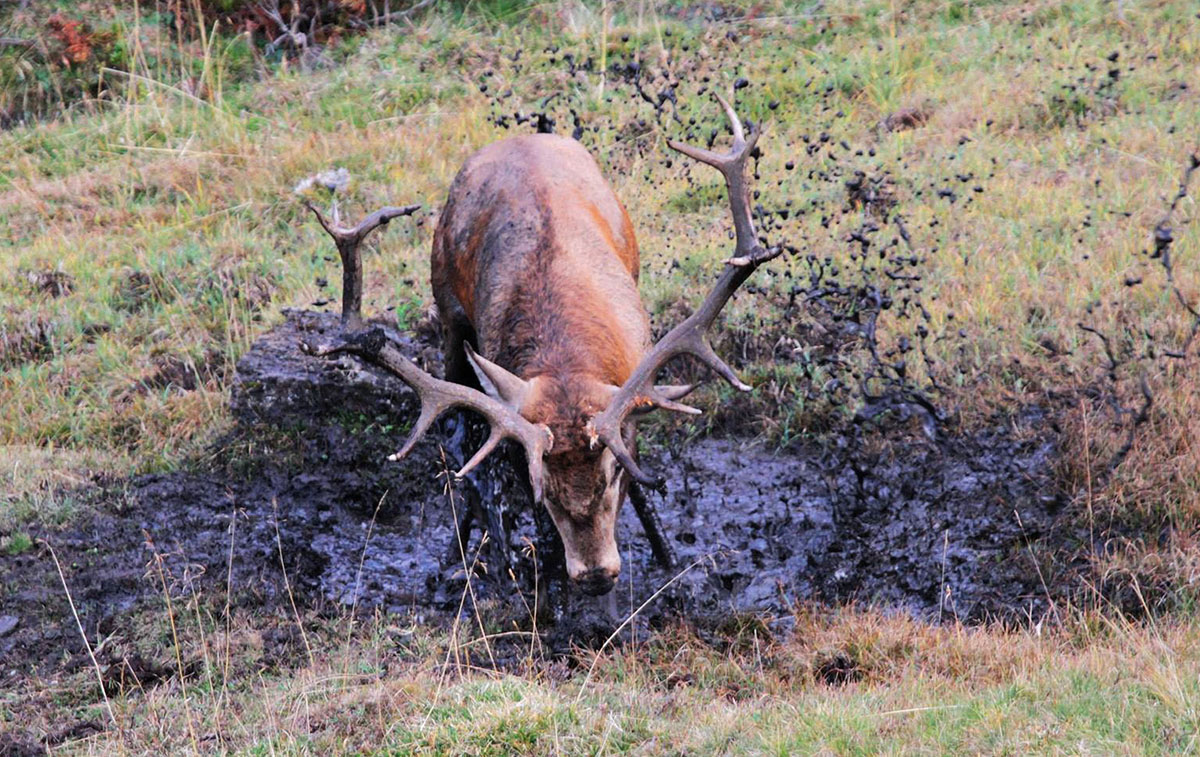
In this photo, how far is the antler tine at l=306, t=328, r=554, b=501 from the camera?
4855mm

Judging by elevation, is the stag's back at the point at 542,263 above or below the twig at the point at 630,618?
above

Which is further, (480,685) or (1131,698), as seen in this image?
(480,685)

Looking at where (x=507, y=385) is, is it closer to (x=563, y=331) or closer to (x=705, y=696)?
(x=563, y=331)

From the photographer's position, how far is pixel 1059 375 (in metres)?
6.55

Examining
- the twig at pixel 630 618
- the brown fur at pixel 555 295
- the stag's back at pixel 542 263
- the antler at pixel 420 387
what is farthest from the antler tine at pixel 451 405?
the twig at pixel 630 618

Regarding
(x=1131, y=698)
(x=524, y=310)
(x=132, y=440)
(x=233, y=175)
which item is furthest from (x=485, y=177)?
(x=233, y=175)

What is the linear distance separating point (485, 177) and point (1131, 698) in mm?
3786

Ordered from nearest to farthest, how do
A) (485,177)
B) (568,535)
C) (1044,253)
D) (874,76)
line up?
(568,535) → (485,177) → (1044,253) → (874,76)

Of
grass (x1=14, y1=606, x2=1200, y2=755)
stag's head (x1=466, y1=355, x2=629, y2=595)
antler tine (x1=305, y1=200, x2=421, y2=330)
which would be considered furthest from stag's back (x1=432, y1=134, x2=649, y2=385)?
grass (x1=14, y1=606, x2=1200, y2=755)

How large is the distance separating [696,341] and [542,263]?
3.02ft

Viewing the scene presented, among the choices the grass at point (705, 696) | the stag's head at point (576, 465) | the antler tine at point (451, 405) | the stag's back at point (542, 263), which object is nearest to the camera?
the grass at point (705, 696)

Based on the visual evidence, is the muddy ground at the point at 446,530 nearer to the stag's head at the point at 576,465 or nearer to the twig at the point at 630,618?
the twig at the point at 630,618

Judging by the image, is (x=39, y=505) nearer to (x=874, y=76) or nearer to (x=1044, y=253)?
(x=1044, y=253)

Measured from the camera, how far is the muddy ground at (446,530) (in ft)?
19.0
